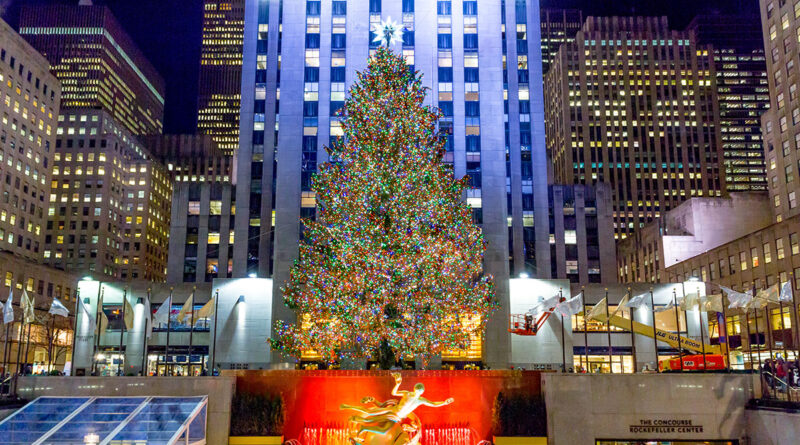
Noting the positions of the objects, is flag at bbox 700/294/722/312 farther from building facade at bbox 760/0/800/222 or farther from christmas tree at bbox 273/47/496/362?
building facade at bbox 760/0/800/222

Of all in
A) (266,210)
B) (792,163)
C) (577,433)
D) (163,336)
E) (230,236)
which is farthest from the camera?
(792,163)

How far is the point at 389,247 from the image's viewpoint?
35.3 m

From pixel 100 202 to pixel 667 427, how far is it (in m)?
154

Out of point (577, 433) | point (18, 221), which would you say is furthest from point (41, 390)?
point (18, 221)

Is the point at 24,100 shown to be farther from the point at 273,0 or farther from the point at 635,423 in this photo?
the point at 635,423

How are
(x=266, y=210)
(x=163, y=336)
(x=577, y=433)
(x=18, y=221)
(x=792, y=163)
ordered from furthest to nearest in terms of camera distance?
(x=18, y=221), (x=792, y=163), (x=266, y=210), (x=163, y=336), (x=577, y=433)

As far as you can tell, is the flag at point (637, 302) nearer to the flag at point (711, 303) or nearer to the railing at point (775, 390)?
the flag at point (711, 303)

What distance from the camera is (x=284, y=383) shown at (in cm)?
2986

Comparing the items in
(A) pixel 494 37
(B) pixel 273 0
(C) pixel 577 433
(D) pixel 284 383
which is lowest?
(C) pixel 577 433

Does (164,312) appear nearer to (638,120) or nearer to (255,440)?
(255,440)

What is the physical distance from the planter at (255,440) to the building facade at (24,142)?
10362cm

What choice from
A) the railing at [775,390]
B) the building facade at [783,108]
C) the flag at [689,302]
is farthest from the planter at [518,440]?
the building facade at [783,108]

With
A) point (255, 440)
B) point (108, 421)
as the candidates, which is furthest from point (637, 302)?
point (108, 421)

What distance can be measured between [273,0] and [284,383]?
1839 inches
